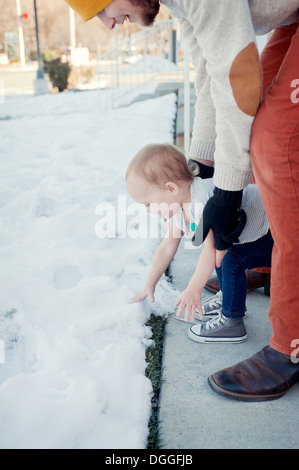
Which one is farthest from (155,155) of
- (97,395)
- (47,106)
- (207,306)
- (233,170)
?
(47,106)

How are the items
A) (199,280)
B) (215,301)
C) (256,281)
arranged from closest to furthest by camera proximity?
(199,280) < (215,301) < (256,281)

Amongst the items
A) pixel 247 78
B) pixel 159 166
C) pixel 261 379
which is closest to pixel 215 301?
pixel 261 379

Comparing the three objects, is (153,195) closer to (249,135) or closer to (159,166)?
(159,166)

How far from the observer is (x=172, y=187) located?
171cm

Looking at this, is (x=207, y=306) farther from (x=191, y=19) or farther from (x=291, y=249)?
(x=191, y=19)

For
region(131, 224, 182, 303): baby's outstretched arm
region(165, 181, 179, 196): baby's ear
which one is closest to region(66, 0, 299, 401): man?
region(165, 181, 179, 196): baby's ear

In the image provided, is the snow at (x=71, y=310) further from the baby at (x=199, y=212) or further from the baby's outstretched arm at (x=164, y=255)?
the baby at (x=199, y=212)

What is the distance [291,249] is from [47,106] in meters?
7.86

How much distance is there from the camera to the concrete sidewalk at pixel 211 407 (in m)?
1.28

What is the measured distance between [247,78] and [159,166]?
20.8 inches

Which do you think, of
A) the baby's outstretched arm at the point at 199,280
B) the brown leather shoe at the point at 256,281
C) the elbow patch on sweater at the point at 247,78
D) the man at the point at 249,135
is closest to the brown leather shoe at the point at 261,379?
the man at the point at 249,135

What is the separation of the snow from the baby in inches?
11.6

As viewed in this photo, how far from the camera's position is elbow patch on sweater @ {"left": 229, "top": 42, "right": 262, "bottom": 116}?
121 centimetres

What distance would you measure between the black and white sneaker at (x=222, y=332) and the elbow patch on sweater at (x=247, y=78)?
0.84 m
